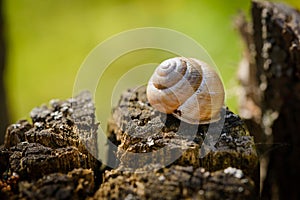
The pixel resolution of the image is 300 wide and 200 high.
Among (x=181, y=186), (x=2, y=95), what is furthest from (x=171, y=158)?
(x=2, y=95)

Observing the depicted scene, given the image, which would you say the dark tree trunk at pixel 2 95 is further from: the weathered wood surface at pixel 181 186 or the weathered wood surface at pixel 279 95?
the weathered wood surface at pixel 181 186

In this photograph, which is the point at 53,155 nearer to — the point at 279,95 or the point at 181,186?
the point at 181,186

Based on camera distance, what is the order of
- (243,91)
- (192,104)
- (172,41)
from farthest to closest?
(172,41), (243,91), (192,104)

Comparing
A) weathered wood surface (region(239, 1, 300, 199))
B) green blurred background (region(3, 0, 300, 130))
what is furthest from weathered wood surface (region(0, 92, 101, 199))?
green blurred background (region(3, 0, 300, 130))

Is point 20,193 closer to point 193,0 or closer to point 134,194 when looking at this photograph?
point 134,194

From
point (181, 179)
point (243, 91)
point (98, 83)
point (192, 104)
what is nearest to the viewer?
point (181, 179)

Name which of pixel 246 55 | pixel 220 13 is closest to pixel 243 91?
pixel 246 55
